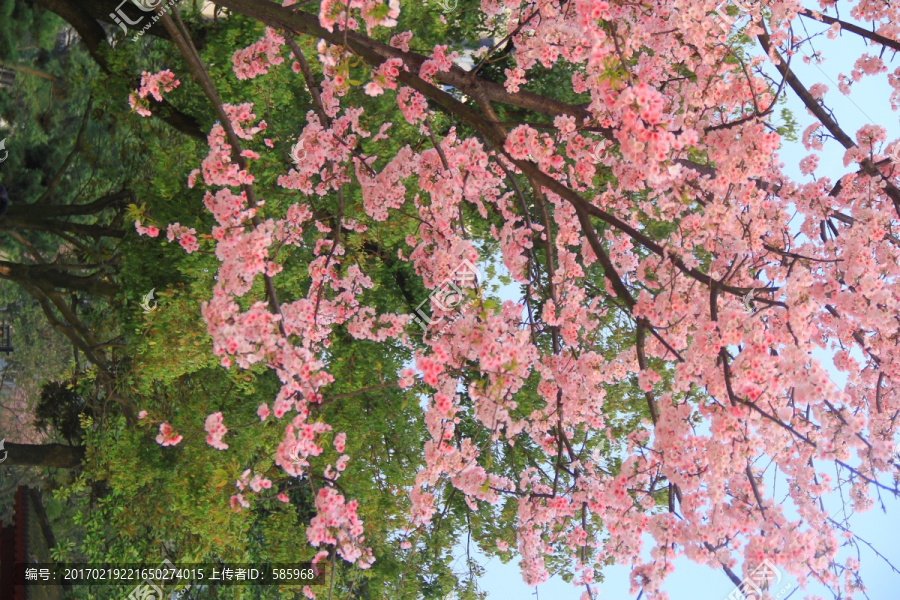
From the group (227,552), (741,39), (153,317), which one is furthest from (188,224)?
(741,39)

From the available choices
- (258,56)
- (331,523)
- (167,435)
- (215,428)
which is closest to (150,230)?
(258,56)

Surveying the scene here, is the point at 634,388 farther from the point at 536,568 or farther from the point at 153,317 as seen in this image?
the point at 153,317

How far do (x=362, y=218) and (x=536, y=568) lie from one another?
372cm

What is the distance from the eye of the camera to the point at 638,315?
3.87 m

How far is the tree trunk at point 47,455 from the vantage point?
30.1 ft

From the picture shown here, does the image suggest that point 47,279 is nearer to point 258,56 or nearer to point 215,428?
point 258,56
